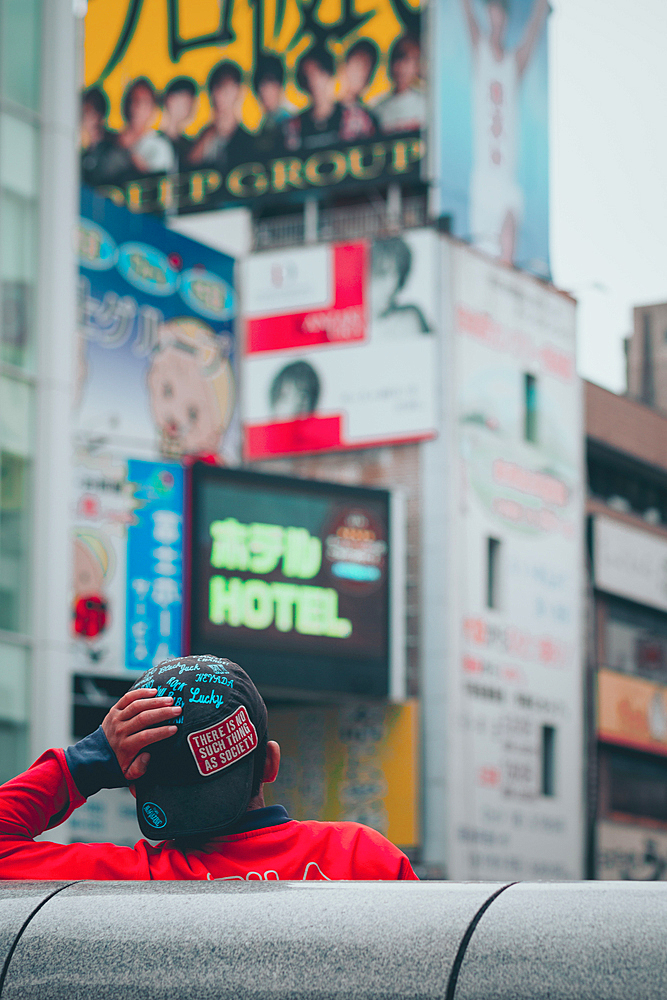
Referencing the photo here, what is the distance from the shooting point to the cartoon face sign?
93.0 feet

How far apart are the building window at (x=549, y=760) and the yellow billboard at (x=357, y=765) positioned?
4.79m

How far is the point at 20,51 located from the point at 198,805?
15.1 metres

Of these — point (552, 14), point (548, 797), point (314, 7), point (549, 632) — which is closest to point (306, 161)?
point (314, 7)

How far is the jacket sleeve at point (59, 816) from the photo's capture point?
259 cm

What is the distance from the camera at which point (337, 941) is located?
194 cm

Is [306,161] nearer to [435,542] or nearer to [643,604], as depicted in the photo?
[435,542]

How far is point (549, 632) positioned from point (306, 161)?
38.4 feet

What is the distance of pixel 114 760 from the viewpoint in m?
2.66

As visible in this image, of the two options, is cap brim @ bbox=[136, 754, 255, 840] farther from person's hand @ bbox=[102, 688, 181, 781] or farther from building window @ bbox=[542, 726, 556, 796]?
building window @ bbox=[542, 726, 556, 796]

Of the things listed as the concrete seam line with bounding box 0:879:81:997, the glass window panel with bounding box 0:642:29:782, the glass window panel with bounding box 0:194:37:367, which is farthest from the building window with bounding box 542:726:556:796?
the concrete seam line with bounding box 0:879:81:997

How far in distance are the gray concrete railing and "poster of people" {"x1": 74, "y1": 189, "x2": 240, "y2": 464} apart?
2429cm

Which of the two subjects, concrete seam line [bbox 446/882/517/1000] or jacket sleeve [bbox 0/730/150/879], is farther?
jacket sleeve [bbox 0/730/150/879]

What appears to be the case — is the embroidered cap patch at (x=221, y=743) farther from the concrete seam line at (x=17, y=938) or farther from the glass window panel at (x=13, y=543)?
the glass window panel at (x=13, y=543)

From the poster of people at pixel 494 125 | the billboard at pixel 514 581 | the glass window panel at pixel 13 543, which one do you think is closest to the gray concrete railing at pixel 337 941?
the glass window panel at pixel 13 543
